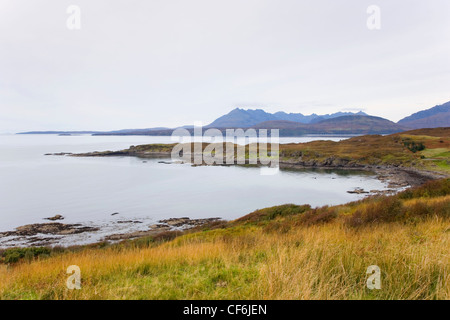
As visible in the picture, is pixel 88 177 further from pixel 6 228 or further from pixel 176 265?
pixel 176 265

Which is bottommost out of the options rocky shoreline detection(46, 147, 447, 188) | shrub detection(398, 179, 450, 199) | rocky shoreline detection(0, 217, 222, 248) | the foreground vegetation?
rocky shoreline detection(0, 217, 222, 248)

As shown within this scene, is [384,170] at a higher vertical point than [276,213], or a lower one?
lower

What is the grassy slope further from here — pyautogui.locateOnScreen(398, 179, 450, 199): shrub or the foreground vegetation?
the foreground vegetation

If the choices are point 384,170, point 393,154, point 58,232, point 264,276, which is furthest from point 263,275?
point 393,154

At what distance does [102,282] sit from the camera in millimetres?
5551

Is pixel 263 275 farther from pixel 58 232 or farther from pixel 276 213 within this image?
pixel 58 232

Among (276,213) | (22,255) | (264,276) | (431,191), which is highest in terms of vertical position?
(264,276)

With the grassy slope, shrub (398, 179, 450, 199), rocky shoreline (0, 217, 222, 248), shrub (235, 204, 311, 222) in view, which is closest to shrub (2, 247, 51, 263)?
rocky shoreline (0, 217, 222, 248)

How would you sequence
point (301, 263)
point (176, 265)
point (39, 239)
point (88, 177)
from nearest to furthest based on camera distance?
point (301, 263) < point (176, 265) < point (39, 239) < point (88, 177)

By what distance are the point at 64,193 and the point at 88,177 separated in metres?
18.7

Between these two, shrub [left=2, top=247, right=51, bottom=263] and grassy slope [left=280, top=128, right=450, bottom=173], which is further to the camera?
grassy slope [left=280, top=128, right=450, bottom=173]

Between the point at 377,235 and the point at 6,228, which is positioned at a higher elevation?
the point at 377,235

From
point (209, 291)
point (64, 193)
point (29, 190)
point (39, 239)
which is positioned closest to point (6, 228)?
point (39, 239)
